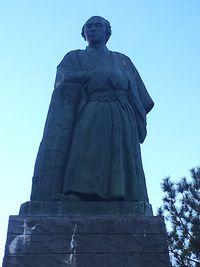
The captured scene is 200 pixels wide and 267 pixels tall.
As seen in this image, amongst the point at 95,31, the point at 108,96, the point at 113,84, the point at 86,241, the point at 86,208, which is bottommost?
the point at 86,241

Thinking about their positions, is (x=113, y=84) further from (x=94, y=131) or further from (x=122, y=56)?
(x=122, y=56)

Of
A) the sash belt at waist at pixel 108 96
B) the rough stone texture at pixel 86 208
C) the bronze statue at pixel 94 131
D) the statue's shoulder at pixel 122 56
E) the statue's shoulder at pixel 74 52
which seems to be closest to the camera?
the rough stone texture at pixel 86 208

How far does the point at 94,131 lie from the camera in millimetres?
6145

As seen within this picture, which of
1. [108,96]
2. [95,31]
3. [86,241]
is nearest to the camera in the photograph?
[86,241]

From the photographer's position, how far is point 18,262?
195 inches

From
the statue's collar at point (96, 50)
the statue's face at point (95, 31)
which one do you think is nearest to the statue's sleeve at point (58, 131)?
the statue's collar at point (96, 50)

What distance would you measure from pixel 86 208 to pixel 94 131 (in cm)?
109

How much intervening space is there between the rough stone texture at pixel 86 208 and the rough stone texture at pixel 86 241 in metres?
0.15

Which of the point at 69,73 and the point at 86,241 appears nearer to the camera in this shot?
the point at 86,241

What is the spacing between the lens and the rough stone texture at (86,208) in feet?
17.8

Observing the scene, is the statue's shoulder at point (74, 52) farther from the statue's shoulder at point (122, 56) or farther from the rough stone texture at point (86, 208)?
the rough stone texture at point (86, 208)

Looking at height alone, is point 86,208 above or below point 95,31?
below

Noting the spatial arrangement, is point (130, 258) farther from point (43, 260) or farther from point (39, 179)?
point (39, 179)

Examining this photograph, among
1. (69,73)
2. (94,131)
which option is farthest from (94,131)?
(69,73)
